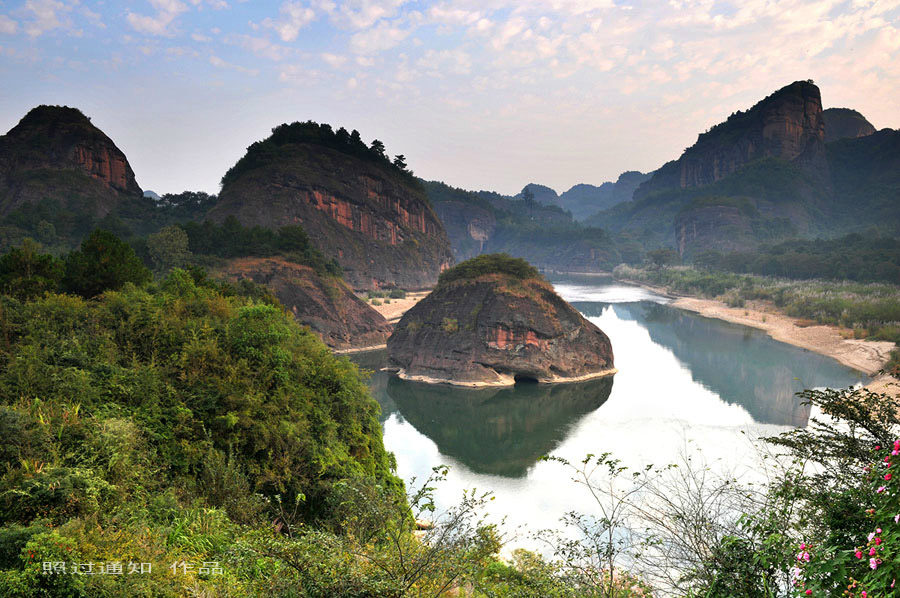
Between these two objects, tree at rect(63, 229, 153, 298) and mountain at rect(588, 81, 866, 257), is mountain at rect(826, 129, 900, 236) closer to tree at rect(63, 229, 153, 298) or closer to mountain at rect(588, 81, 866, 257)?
mountain at rect(588, 81, 866, 257)

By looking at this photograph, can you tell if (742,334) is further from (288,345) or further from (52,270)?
(52,270)

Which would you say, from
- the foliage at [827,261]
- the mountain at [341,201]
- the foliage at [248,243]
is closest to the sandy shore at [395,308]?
the mountain at [341,201]

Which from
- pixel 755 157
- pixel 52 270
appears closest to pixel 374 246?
pixel 52 270

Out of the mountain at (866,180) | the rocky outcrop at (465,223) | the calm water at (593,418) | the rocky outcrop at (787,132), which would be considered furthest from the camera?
the rocky outcrop at (465,223)

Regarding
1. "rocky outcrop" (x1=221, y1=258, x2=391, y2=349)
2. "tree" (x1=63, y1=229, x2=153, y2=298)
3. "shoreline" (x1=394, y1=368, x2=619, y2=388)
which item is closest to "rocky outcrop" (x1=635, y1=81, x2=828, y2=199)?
"shoreline" (x1=394, y1=368, x2=619, y2=388)

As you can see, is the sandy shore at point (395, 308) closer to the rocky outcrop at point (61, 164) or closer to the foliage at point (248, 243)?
the foliage at point (248, 243)
